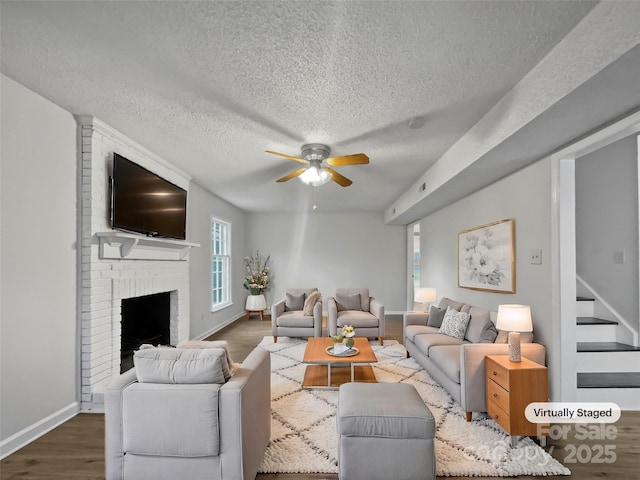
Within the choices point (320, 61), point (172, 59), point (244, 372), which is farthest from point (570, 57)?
point (244, 372)

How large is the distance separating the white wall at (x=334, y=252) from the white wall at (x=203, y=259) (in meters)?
1.28

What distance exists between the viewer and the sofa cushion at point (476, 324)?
3684 millimetres

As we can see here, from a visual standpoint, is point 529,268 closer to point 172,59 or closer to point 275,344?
point 172,59

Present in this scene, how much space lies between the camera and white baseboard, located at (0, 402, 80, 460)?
7.89ft

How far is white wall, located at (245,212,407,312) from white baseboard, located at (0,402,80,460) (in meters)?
5.73

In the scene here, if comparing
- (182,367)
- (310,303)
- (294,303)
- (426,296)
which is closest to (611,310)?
(426,296)

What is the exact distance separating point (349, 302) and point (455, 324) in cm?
242

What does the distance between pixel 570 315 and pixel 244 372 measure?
2630 millimetres

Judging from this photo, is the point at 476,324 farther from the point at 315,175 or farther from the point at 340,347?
the point at 315,175

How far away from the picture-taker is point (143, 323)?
4457 mm

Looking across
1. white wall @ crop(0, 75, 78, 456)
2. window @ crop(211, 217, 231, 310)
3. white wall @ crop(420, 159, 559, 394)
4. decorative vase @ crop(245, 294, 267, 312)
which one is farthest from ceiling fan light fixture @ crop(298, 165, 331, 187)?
decorative vase @ crop(245, 294, 267, 312)

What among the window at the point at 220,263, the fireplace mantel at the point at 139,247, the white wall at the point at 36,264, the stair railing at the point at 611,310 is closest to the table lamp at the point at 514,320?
the stair railing at the point at 611,310

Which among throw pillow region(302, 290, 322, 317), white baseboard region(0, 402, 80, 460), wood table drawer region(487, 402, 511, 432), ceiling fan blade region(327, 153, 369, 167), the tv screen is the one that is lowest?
white baseboard region(0, 402, 80, 460)

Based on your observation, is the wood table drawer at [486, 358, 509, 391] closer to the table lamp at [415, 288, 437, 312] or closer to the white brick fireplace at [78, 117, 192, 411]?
the table lamp at [415, 288, 437, 312]
